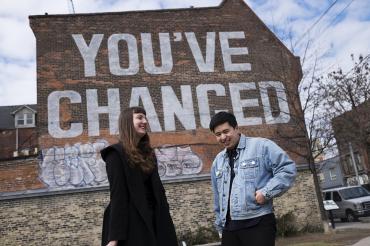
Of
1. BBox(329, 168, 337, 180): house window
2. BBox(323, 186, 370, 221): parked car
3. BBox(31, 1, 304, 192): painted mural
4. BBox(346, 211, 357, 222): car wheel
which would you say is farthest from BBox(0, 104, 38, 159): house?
BBox(329, 168, 337, 180): house window

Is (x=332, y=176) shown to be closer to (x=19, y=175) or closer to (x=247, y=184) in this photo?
(x=19, y=175)

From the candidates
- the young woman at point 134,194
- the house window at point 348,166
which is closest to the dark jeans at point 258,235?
the young woman at point 134,194

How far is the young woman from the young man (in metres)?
0.62

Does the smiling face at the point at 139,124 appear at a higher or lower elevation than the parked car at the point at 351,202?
higher

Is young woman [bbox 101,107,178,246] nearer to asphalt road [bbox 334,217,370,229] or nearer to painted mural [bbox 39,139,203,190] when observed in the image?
painted mural [bbox 39,139,203,190]

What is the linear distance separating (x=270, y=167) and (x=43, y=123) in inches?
580

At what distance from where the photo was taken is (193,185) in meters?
16.8

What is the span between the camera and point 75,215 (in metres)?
15.7

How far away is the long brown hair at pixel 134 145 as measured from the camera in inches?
133

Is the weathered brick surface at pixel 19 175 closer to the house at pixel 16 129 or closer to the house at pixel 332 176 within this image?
the house at pixel 16 129

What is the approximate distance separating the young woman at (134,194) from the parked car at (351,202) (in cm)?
2069

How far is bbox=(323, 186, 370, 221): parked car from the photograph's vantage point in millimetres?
21886

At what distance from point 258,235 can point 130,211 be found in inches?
42.2

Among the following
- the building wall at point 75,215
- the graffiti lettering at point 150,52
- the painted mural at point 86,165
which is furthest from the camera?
the graffiti lettering at point 150,52
